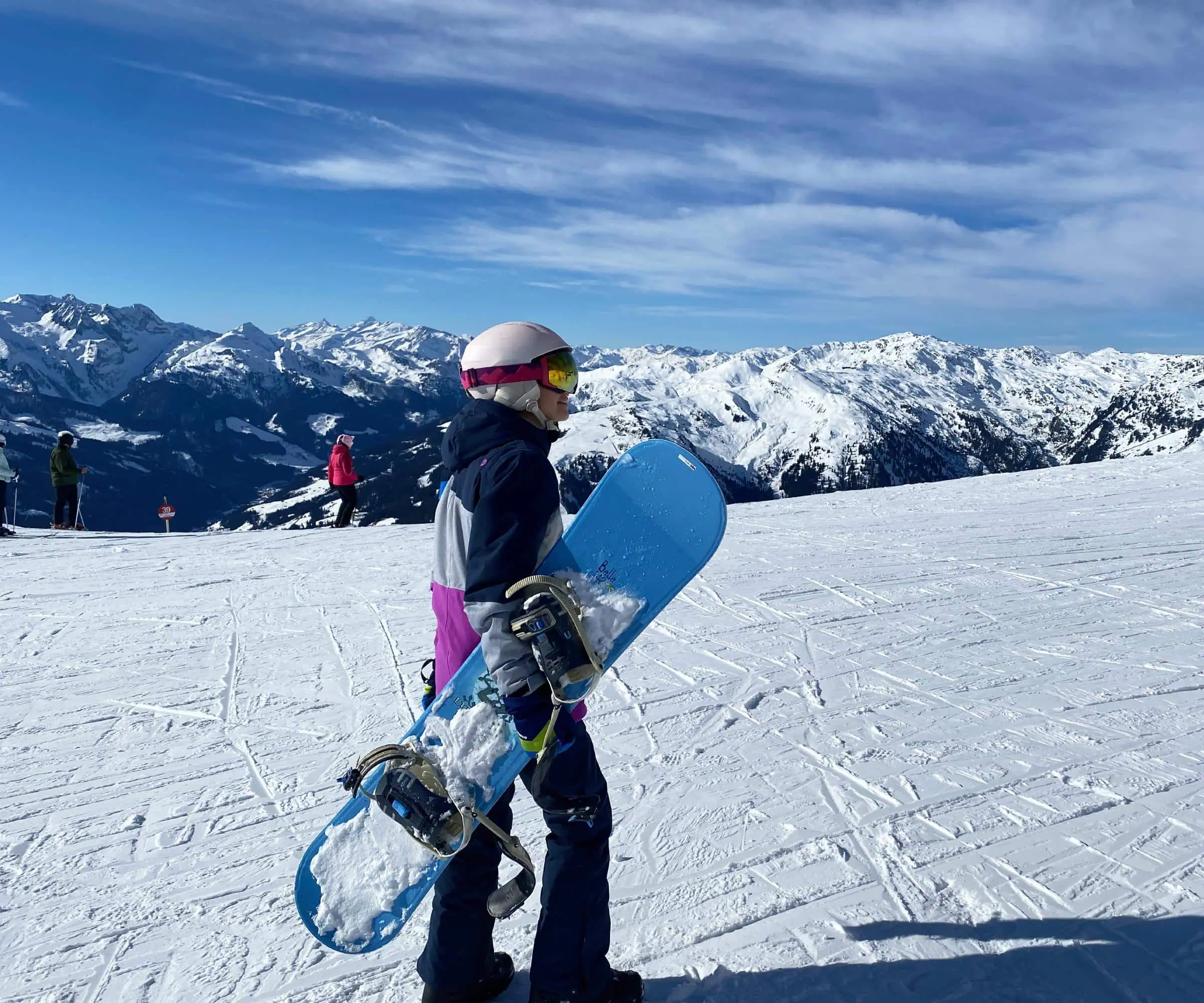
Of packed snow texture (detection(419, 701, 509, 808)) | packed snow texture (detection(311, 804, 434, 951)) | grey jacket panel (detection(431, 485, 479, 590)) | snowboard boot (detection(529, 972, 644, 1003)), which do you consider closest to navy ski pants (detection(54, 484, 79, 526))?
packed snow texture (detection(311, 804, 434, 951))

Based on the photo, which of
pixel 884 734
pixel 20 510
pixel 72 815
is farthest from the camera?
pixel 20 510

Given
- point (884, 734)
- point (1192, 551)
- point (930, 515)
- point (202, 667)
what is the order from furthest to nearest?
point (930, 515), point (1192, 551), point (202, 667), point (884, 734)

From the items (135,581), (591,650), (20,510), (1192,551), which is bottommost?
(20,510)

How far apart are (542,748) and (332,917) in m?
1.12

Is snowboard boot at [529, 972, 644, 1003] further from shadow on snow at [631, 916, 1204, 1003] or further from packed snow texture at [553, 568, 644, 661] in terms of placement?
packed snow texture at [553, 568, 644, 661]

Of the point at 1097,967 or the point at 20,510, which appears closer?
the point at 1097,967

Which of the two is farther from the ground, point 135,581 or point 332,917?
point 332,917

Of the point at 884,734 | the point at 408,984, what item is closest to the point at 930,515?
the point at 884,734

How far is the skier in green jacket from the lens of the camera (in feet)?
52.1

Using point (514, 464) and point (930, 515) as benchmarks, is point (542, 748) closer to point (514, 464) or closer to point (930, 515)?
point (514, 464)

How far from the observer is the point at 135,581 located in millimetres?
9352

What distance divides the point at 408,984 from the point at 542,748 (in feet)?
4.26

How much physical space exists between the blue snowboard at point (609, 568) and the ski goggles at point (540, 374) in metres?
0.40

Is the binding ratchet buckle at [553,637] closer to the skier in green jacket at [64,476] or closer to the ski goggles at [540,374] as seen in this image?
the ski goggles at [540,374]
